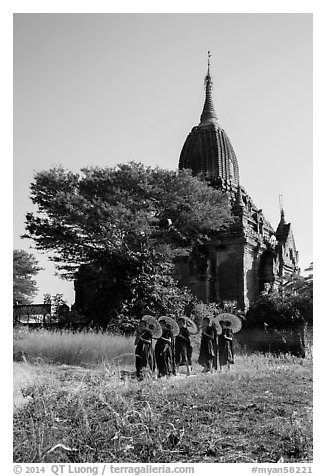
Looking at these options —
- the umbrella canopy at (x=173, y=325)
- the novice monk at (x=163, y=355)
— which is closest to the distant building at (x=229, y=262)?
the umbrella canopy at (x=173, y=325)

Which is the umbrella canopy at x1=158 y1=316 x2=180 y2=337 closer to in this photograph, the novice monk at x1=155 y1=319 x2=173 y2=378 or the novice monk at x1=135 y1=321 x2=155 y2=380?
the novice monk at x1=155 y1=319 x2=173 y2=378

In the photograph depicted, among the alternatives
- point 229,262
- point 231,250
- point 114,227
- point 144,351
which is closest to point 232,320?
point 144,351

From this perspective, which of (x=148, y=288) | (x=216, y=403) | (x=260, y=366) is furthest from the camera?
(x=148, y=288)

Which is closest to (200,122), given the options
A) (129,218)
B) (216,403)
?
(129,218)

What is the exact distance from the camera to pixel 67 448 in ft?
17.2

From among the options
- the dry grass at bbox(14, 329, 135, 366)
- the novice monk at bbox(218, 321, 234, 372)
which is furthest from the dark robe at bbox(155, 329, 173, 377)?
the novice monk at bbox(218, 321, 234, 372)

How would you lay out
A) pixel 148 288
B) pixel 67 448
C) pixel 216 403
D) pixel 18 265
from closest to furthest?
pixel 67 448
pixel 216 403
pixel 18 265
pixel 148 288

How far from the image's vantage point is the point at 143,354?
10.1m

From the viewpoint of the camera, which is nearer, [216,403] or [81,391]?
[81,391]

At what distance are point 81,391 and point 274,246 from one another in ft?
61.7

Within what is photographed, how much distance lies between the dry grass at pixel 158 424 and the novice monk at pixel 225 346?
4.09m

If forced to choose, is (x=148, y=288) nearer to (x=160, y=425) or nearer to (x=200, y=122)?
(x=160, y=425)

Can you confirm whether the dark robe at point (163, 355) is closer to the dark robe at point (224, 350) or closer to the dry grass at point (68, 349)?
the dry grass at point (68, 349)

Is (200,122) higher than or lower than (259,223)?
higher
